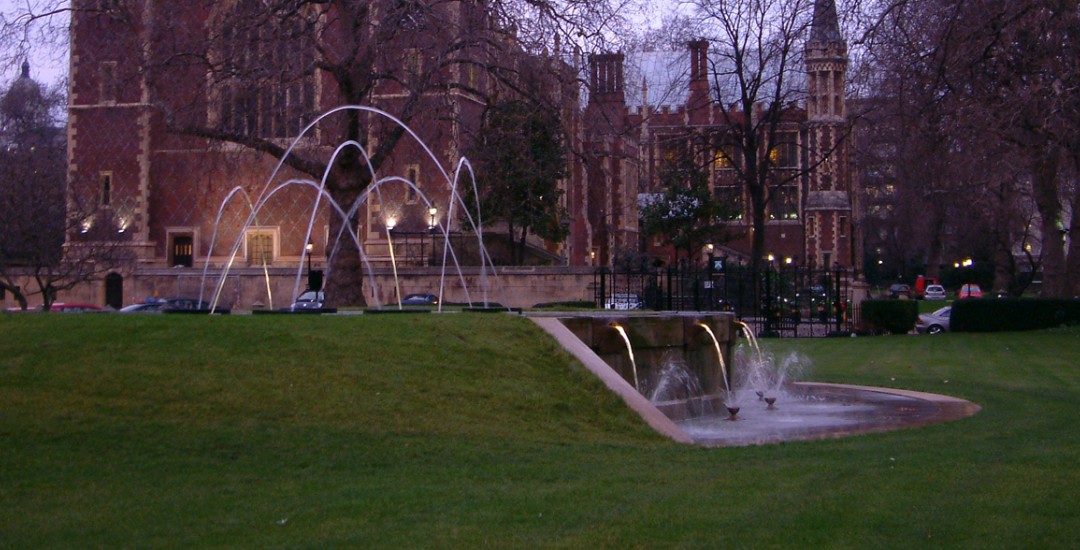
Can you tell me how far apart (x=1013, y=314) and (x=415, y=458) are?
108ft

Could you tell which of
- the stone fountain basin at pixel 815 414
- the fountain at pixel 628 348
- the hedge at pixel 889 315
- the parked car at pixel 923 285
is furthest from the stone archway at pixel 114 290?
the parked car at pixel 923 285

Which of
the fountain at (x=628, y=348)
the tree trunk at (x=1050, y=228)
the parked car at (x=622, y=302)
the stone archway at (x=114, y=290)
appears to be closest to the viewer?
the fountain at (x=628, y=348)

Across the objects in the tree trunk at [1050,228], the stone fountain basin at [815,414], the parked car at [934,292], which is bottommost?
the stone fountain basin at [815,414]

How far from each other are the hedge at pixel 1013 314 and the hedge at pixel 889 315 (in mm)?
1505

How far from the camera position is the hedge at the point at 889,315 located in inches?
1500

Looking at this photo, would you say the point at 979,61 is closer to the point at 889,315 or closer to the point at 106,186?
the point at 889,315

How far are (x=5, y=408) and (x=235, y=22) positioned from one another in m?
12.2

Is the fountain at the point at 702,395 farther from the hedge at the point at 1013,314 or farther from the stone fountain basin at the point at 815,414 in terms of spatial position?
the hedge at the point at 1013,314

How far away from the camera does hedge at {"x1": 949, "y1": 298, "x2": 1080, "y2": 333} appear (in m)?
36.5

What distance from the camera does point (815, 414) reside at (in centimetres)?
1402

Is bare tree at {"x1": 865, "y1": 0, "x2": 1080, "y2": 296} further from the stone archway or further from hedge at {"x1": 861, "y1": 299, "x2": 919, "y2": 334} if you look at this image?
the stone archway

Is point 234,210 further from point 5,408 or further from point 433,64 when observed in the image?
point 5,408

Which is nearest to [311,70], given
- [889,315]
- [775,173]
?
[889,315]

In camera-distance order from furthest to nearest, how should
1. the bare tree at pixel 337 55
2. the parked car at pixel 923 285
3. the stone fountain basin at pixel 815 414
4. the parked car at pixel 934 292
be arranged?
1. the parked car at pixel 923 285
2. the parked car at pixel 934 292
3. the bare tree at pixel 337 55
4. the stone fountain basin at pixel 815 414
